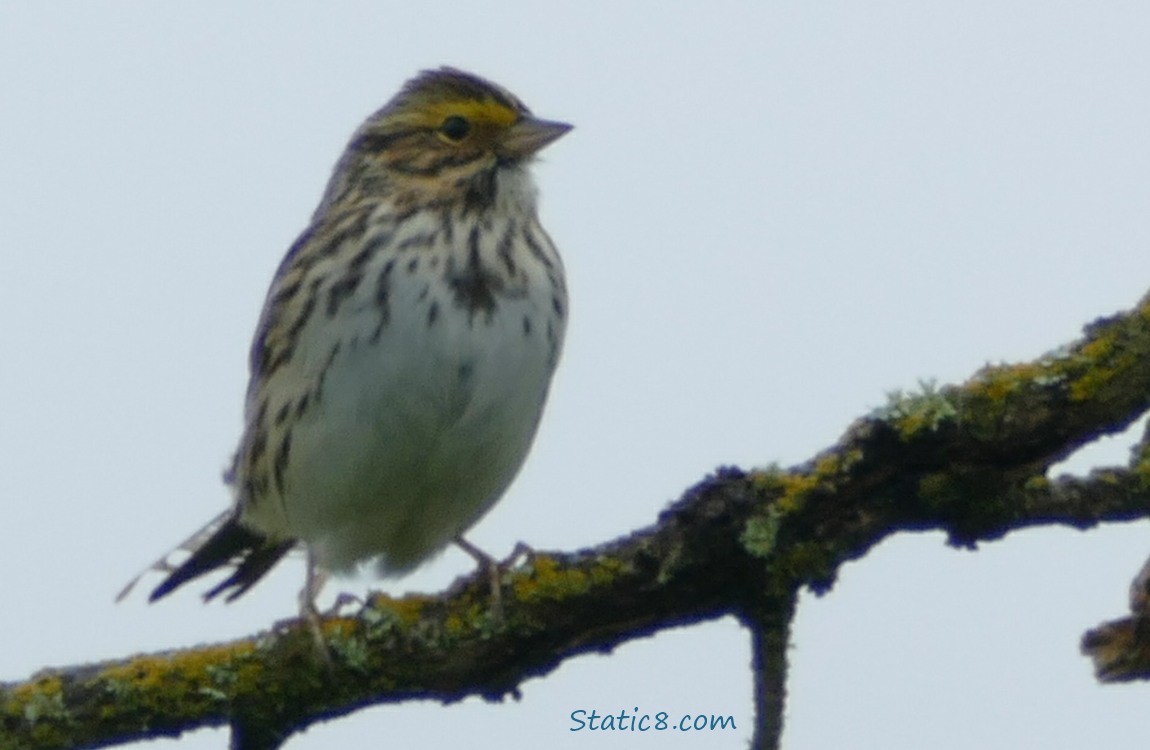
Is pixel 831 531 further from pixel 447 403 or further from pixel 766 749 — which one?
pixel 447 403

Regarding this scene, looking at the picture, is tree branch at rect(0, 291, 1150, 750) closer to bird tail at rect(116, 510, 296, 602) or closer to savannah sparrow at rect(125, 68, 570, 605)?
savannah sparrow at rect(125, 68, 570, 605)

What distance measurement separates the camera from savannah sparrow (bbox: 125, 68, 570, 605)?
20.0ft

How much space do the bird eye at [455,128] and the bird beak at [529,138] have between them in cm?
17

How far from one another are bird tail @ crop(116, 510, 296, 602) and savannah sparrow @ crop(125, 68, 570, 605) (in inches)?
6.6

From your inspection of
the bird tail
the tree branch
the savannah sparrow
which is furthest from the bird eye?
the tree branch

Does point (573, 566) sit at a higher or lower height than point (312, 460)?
lower

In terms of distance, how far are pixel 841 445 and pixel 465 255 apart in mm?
2258

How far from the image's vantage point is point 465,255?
20.6 ft

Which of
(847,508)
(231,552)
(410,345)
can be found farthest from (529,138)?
(847,508)

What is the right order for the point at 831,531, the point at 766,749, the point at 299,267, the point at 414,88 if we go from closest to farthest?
1. the point at 766,749
2. the point at 831,531
3. the point at 299,267
4. the point at 414,88

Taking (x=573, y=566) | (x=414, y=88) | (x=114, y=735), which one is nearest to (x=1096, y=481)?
(x=573, y=566)

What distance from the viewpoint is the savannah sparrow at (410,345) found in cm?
608

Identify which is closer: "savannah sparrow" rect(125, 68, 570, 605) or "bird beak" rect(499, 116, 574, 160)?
"savannah sparrow" rect(125, 68, 570, 605)

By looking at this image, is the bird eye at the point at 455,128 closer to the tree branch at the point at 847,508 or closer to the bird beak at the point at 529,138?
the bird beak at the point at 529,138
